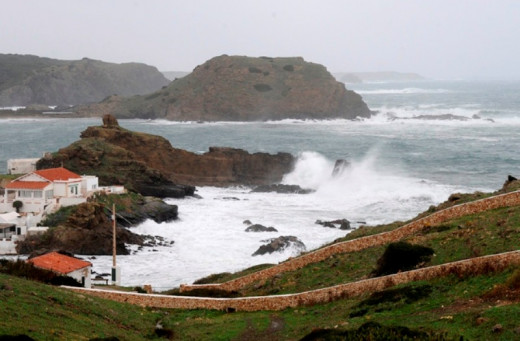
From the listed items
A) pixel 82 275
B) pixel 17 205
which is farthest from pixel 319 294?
pixel 17 205

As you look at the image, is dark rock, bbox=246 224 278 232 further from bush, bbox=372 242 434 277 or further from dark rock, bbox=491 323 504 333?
dark rock, bbox=491 323 504 333

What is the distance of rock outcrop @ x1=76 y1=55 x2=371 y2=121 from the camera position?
173 metres

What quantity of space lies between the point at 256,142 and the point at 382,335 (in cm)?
10792

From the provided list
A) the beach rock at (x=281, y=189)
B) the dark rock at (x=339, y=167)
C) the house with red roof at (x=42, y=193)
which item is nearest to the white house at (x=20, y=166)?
the house with red roof at (x=42, y=193)

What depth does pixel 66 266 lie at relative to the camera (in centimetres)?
3438

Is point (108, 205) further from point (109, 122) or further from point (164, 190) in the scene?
point (109, 122)

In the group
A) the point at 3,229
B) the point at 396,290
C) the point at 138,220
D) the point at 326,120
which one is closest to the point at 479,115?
the point at 326,120

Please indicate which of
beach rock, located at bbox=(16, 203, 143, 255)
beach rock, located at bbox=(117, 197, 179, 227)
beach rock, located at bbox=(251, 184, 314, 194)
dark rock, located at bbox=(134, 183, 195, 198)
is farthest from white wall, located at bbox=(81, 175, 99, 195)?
beach rock, located at bbox=(251, 184, 314, 194)

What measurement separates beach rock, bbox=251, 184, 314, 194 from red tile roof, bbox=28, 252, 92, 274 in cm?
3910

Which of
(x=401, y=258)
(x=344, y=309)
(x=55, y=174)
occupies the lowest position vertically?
(x=344, y=309)

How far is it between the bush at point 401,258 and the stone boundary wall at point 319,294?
101 centimetres

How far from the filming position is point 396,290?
22.4m

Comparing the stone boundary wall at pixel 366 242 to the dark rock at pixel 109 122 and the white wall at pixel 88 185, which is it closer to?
the white wall at pixel 88 185

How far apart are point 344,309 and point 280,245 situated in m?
21.9
